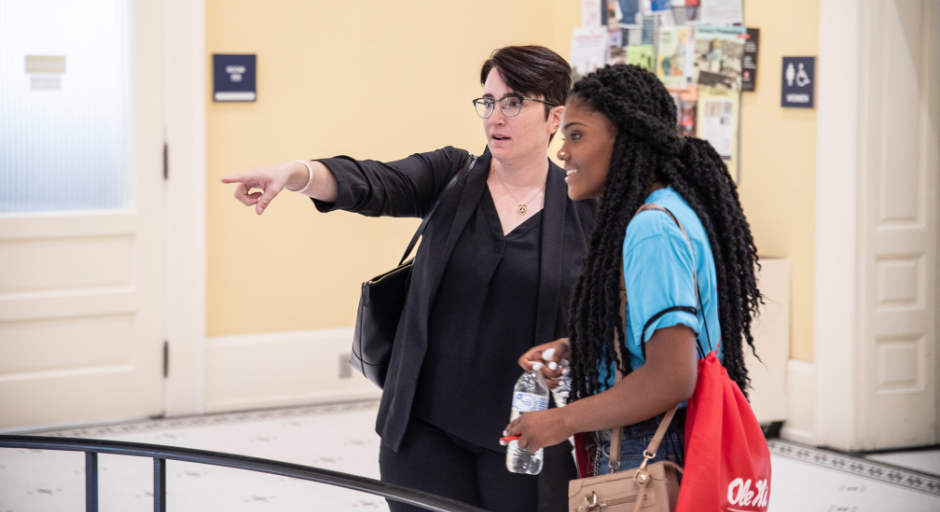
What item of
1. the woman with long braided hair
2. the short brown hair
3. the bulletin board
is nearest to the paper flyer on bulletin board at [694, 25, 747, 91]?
the bulletin board

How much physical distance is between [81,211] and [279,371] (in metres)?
1.21

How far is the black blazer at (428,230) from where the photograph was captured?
178cm

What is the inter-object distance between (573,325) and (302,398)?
3.36m

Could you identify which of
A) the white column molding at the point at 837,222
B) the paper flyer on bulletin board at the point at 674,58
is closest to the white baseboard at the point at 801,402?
the white column molding at the point at 837,222

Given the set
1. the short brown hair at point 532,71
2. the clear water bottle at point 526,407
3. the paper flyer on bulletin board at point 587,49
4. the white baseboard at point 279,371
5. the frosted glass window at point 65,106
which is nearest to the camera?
the clear water bottle at point 526,407

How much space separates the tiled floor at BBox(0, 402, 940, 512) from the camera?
3.20 meters

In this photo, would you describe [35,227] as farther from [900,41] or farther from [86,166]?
[900,41]

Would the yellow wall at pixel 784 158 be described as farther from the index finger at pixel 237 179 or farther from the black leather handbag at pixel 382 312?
the index finger at pixel 237 179

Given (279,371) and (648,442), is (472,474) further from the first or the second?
(279,371)

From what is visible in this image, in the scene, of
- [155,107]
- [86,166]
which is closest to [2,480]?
[86,166]

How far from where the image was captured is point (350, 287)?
4656 mm

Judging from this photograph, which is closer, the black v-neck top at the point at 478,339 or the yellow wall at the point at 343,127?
the black v-neck top at the point at 478,339

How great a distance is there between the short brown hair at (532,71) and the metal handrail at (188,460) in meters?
0.91

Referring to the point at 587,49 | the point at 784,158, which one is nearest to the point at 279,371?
the point at 587,49
